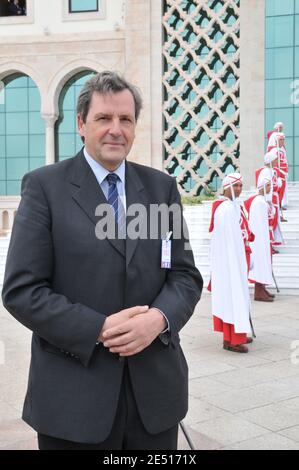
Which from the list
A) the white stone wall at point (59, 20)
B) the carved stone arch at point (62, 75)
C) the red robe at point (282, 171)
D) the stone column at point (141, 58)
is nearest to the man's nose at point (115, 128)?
the red robe at point (282, 171)

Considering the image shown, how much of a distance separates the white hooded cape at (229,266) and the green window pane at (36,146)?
1846cm

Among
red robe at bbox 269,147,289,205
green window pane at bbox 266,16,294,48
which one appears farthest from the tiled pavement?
green window pane at bbox 266,16,294,48

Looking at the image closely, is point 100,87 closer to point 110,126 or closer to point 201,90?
point 110,126

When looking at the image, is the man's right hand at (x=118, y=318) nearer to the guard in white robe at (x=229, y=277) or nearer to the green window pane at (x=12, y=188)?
the guard in white robe at (x=229, y=277)

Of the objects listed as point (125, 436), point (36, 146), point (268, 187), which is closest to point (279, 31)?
point (36, 146)

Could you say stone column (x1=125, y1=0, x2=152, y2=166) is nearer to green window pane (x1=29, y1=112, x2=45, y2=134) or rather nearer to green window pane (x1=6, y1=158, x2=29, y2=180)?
green window pane (x1=29, y1=112, x2=45, y2=134)

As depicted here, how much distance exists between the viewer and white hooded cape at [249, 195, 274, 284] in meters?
9.16

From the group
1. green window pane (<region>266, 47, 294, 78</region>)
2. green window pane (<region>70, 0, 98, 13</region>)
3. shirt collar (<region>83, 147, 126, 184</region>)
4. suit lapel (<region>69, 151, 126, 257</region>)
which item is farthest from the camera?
green window pane (<region>70, 0, 98, 13</region>)

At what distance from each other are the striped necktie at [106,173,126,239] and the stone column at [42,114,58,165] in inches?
835

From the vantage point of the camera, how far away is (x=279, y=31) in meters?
20.4

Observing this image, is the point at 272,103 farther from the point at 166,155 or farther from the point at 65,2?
the point at 65,2

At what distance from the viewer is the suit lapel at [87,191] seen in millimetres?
1979

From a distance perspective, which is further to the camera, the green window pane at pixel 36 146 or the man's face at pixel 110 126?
the green window pane at pixel 36 146

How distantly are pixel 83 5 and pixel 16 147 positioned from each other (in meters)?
6.46
